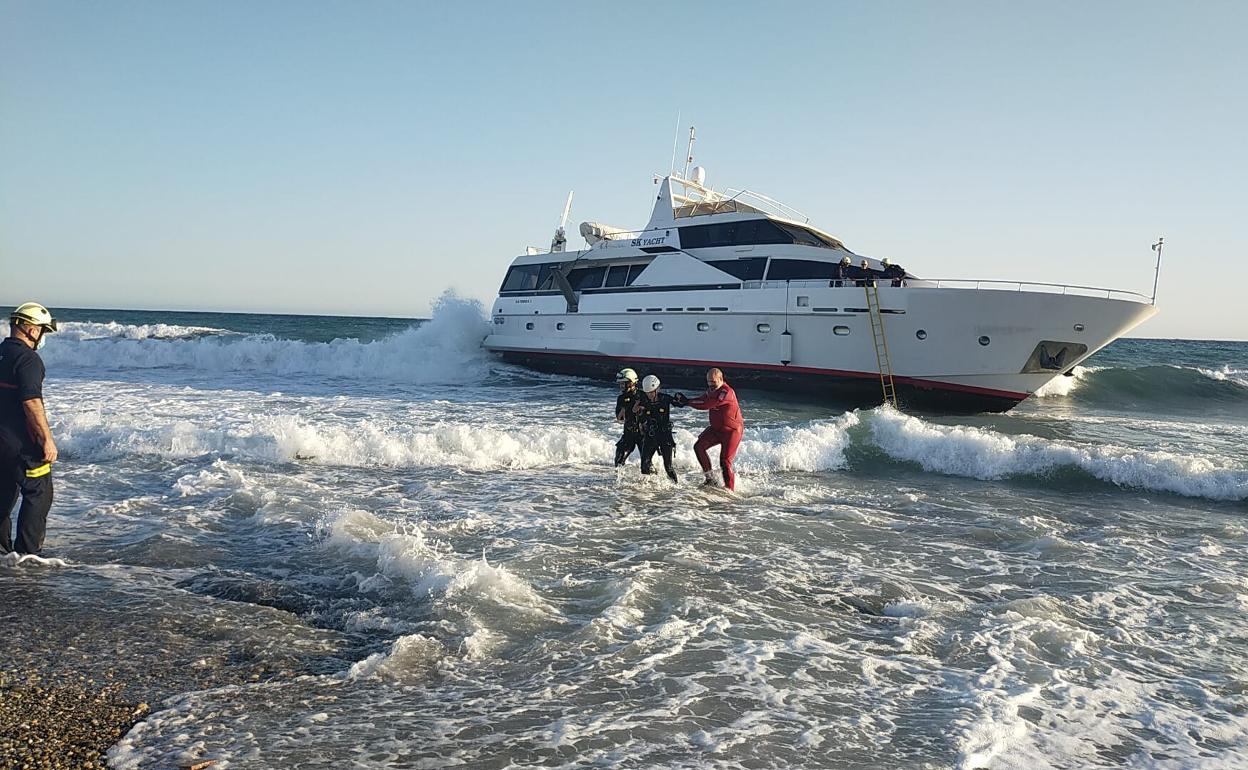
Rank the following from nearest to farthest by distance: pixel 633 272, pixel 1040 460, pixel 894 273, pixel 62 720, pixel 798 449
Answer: pixel 62 720, pixel 1040 460, pixel 798 449, pixel 894 273, pixel 633 272

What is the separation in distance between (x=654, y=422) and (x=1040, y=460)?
6.16 m

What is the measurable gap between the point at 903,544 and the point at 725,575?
209 centimetres

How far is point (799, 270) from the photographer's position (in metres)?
17.4

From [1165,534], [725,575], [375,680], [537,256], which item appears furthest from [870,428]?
[537,256]

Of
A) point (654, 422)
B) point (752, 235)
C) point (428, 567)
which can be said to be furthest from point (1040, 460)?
point (752, 235)

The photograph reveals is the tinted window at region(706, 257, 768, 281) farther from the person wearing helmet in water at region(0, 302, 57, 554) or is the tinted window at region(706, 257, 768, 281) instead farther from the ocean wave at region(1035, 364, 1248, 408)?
the person wearing helmet in water at region(0, 302, 57, 554)

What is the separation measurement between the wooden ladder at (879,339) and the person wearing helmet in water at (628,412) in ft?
30.1

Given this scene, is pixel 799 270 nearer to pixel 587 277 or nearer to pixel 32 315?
pixel 587 277

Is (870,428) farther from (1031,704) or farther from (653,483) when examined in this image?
(1031,704)

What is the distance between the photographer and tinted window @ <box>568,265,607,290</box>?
70.9 ft

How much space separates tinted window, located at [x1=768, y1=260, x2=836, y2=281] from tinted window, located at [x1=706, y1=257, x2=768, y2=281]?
27 centimetres

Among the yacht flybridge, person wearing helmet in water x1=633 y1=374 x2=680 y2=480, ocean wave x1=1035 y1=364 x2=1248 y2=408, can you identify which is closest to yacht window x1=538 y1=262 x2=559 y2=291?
the yacht flybridge

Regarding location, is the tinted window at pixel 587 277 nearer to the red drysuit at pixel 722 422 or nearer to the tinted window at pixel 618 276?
the tinted window at pixel 618 276

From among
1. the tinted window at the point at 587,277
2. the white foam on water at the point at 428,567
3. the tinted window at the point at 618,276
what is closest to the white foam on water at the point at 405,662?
the white foam on water at the point at 428,567
